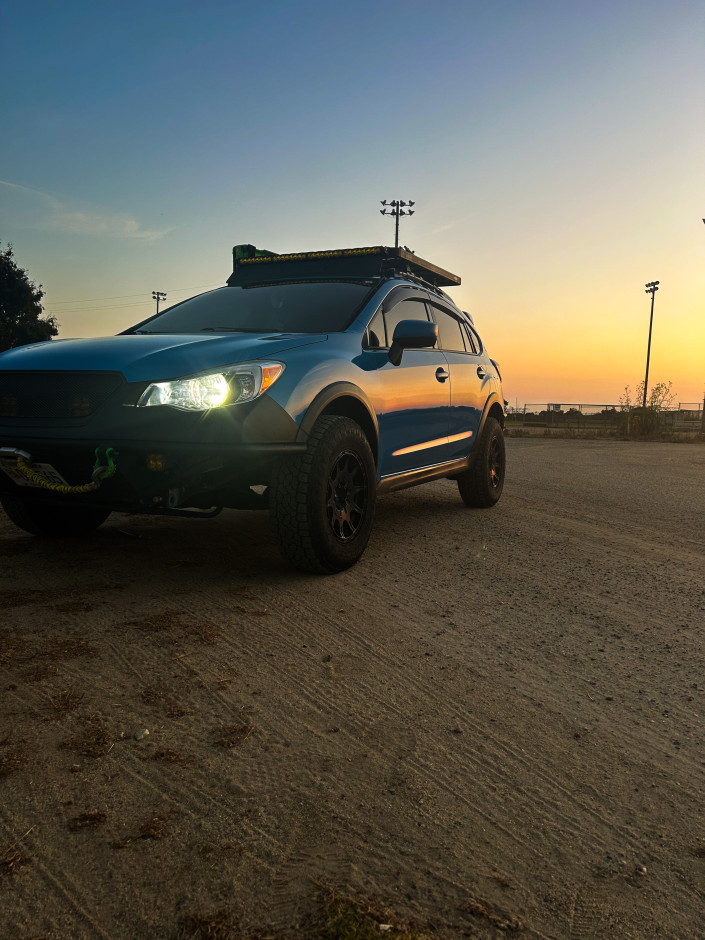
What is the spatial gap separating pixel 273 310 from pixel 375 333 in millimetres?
712

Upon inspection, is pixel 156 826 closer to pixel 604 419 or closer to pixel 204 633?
pixel 204 633

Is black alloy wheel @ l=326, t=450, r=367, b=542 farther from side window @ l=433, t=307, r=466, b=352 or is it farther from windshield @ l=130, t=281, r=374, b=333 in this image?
side window @ l=433, t=307, r=466, b=352

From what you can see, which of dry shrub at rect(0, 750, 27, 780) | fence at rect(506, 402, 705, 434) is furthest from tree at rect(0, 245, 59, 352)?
dry shrub at rect(0, 750, 27, 780)

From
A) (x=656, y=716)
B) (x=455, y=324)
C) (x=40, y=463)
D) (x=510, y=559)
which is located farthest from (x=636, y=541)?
(x=40, y=463)

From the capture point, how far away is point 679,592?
13.5 feet

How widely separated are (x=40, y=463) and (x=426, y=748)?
252 cm

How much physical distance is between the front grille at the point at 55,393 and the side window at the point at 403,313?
2072 millimetres

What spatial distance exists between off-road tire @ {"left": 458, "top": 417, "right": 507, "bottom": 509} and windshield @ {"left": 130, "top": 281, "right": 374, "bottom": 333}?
2.28 m

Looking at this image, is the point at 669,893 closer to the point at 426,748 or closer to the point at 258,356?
the point at 426,748

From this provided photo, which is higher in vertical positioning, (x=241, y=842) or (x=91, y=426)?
(x=91, y=426)

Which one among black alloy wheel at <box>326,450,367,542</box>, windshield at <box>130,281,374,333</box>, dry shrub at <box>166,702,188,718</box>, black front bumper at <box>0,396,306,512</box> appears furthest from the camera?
windshield at <box>130,281,374,333</box>

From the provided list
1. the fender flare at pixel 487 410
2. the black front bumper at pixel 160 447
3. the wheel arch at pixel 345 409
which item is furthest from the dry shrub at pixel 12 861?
the fender flare at pixel 487 410

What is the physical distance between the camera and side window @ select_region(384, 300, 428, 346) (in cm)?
507

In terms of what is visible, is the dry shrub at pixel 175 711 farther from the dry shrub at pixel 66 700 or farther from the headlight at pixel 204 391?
the headlight at pixel 204 391
